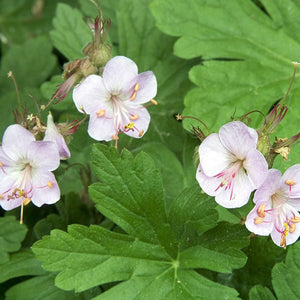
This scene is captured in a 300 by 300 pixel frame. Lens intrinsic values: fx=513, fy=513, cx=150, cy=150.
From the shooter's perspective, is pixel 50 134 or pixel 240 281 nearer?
pixel 50 134

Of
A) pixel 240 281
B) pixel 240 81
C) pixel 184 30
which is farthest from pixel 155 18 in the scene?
pixel 240 281

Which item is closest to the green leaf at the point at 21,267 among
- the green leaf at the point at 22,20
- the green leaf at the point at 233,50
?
the green leaf at the point at 233,50

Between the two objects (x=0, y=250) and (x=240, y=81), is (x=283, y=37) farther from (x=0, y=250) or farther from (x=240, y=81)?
(x=0, y=250)

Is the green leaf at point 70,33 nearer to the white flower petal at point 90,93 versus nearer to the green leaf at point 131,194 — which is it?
the white flower petal at point 90,93

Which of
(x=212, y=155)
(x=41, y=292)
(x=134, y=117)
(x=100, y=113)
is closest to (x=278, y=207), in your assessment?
(x=212, y=155)

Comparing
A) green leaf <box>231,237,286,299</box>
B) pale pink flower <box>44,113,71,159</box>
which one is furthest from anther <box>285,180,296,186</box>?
pale pink flower <box>44,113,71,159</box>

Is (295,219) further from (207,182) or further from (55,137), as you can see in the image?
(55,137)
